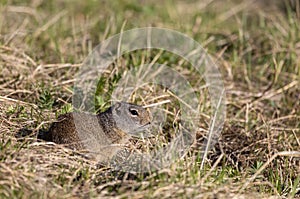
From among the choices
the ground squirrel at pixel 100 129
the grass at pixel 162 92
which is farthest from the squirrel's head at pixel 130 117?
the grass at pixel 162 92

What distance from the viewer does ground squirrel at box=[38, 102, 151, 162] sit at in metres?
4.13

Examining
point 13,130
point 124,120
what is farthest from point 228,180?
point 13,130

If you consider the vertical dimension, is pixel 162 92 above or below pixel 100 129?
above

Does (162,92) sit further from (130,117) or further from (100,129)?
(100,129)

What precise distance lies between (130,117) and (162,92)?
1153 mm

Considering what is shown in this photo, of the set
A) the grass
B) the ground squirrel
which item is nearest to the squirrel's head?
the ground squirrel

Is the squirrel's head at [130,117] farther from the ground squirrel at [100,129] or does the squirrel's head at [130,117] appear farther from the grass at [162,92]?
the grass at [162,92]

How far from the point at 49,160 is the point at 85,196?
474 millimetres

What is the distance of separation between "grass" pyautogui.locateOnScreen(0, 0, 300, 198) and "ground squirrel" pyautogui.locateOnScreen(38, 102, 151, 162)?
0.09 metres

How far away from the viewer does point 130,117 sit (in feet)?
14.4

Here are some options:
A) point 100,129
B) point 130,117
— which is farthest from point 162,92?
point 100,129

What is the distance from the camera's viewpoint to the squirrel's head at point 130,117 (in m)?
4.36

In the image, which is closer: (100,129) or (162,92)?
(100,129)

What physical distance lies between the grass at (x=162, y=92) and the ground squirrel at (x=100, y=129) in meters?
0.09
